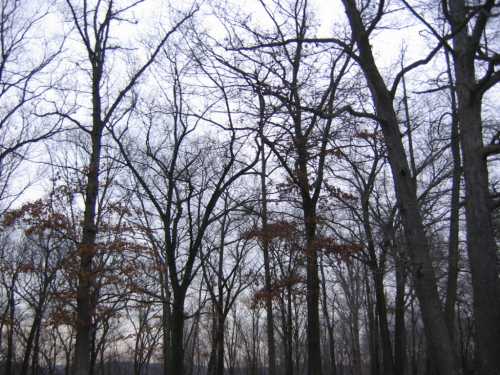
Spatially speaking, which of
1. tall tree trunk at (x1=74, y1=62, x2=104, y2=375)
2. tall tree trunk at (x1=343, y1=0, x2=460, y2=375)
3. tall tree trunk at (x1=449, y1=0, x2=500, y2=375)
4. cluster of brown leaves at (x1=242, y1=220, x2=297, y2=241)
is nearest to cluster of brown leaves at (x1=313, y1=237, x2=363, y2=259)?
cluster of brown leaves at (x1=242, y1=220, x2=297, y2=241)

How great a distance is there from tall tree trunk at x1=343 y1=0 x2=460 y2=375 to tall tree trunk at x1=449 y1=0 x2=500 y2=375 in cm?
139

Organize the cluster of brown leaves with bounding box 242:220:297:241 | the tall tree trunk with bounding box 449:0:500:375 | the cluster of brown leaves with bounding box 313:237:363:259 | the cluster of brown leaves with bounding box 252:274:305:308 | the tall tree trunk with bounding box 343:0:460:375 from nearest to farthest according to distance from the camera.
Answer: the tall tree trunk with bounding box 343:0:460:375 < the tall tree trunk with bounding box 449:0:500:375 < the cluster of brown leaves with bounding box 313:237:363:259 < the cluster of brown leaves with bounding box 252:274:305:308 < the cluster of brown leaves with bounding box 242:220:297:241

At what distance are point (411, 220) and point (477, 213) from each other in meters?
2.43

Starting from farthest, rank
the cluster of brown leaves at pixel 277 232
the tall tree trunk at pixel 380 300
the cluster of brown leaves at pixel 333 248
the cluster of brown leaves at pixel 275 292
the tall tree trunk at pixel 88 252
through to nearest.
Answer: the tall tree trunk at pixel 380 300 → the cluster of brown leaves at pixel 277 232 → the cluster of brown leaves at pixel 275 292 → the cluster of brown leaves at pixel 333 248 → the tall tree trunk at pixel 88 252

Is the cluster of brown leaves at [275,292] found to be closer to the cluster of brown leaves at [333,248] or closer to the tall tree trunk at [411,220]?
the cluster of brown leaves at [333,248]

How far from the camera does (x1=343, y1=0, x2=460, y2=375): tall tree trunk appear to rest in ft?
17.7

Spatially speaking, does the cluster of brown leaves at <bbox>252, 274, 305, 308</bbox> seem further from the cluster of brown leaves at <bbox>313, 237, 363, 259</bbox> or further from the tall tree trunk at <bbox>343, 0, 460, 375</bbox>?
the tall tree trunk at <bbox>343, 0, 460, 375</bbox>

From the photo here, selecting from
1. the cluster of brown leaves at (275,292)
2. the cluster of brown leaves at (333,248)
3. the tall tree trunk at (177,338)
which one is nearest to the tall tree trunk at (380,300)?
the cluster of brown leaves at (333,248)

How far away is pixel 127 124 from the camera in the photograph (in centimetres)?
1433

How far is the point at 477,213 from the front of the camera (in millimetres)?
7512

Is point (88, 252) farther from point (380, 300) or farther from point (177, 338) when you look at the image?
point (380, 300)

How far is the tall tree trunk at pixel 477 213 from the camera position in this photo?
679 centimetres

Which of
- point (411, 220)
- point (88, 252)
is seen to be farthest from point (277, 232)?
point (411, 220)

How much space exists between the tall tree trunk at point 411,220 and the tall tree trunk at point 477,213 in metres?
1.39
